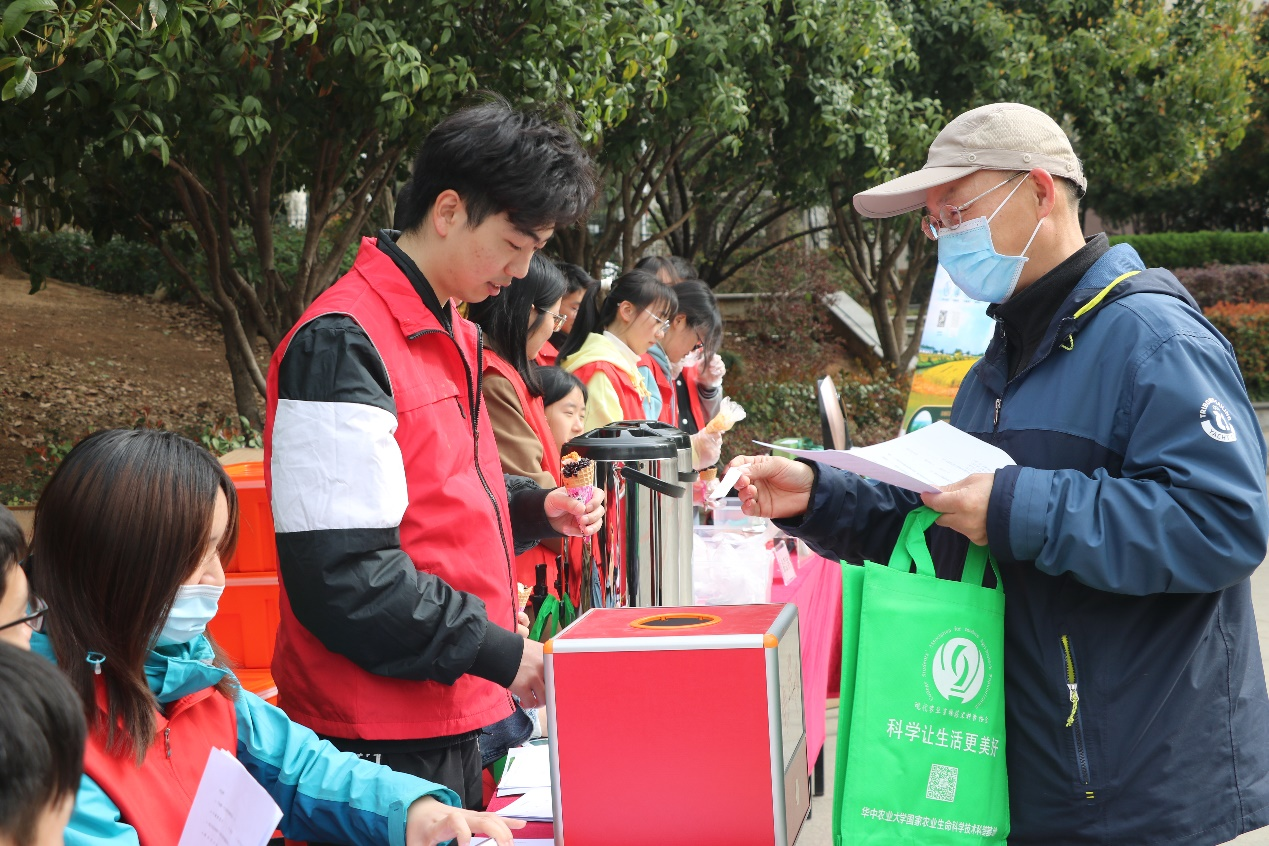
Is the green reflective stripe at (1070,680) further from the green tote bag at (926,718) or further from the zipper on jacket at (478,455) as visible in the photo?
the zipper on jacket at (478,455)

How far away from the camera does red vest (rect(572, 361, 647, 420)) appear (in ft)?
15.1

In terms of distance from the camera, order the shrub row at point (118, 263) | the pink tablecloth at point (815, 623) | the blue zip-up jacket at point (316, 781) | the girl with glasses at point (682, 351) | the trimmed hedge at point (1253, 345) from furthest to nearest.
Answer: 1. the shrub row at point (118, 263)
2. the trimmed hedge at point (1253, 345)
3. the girl with glasses at point (682, 351)
4. the pink tablecloth at point (815, 623)
5. the blue zip-up jacket at point (316, 781)

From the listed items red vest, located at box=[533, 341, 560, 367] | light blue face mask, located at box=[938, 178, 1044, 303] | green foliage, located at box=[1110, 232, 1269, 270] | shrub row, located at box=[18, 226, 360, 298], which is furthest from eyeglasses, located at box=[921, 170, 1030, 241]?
green foliage, located at box=[1110, 232, 1269, 270]

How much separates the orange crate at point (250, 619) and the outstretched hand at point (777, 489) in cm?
197

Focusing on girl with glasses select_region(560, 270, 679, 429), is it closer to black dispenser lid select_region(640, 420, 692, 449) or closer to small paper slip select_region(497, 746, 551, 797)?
black dispenser lid select_region(640, 420, 692, 449)

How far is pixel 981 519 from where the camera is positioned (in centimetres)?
184

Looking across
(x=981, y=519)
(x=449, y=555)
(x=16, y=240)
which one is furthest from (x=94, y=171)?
(x=981, y=519)

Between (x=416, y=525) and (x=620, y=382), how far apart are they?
8.96ft

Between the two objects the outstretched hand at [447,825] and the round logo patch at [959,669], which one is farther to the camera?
the round logo patch at [959,669]

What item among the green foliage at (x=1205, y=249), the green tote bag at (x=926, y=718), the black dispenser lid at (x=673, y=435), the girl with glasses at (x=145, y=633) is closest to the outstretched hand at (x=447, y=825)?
the girl with glasses at (x=145, y=633)

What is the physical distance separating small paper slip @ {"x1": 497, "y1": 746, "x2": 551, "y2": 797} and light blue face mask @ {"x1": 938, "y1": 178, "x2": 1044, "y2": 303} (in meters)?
1.18

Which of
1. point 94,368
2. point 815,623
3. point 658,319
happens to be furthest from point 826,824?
point 94,368

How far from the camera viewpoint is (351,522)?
1824 mm

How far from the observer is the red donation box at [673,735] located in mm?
1649
